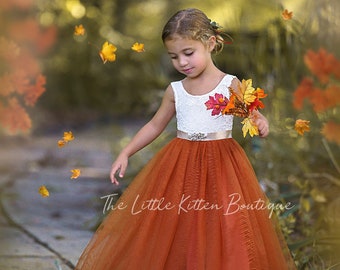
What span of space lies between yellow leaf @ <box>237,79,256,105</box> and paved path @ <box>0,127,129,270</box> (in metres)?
0.78

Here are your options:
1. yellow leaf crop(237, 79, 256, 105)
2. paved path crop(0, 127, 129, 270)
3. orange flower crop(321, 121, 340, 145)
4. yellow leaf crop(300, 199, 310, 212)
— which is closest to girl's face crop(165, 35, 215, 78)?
yellow leaf crop(237, 79, 256, 105)

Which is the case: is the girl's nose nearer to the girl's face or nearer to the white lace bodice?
the girl's face

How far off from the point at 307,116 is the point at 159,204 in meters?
1.11

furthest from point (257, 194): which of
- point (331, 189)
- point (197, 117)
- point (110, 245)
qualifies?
point (331, 189)

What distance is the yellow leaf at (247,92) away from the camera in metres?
2.04

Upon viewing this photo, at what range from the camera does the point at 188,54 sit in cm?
209

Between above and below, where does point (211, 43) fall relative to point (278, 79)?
above

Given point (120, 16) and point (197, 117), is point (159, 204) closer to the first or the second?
point (197, 117)

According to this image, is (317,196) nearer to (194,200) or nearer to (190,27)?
(194,200)

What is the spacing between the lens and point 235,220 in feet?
6.70

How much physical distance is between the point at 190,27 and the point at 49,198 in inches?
66.5

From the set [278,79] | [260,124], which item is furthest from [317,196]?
[260,124]

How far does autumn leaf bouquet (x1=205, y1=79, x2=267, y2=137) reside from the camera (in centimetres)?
204

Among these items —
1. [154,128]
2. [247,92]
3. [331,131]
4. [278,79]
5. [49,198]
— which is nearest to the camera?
[247,92]
